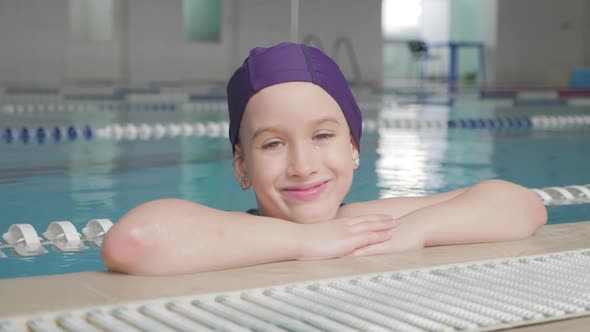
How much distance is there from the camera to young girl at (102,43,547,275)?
1.90 meters

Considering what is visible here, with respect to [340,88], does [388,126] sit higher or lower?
lower

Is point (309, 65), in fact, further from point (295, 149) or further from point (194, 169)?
point (194, 169)

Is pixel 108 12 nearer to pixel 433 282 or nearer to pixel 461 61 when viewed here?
pixel 461 61

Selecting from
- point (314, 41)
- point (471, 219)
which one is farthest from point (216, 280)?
point (314, 41)

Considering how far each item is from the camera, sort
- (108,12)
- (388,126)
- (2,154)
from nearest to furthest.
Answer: (2,154) < (388,126) < (108,12)

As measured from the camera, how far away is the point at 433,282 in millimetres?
1825

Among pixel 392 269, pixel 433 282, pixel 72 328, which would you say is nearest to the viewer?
pixel 72 328

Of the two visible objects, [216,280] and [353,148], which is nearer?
[216,280]

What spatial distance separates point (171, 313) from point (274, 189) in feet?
1.96

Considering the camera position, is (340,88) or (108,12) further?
(108,12)

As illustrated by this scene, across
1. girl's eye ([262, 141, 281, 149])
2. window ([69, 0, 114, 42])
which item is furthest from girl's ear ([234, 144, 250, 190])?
window ([69, 0, 114, 42])

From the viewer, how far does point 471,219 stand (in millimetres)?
2289

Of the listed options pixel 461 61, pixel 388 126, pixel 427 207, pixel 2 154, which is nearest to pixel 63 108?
pixel 388 126

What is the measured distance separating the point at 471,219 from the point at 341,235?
0.39 metres
